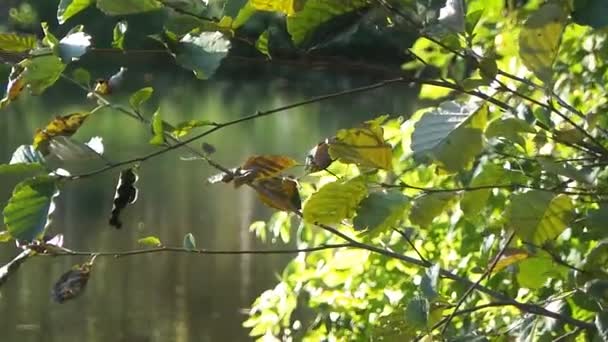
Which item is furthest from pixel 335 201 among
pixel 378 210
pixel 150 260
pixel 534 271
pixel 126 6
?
pixel 150 260

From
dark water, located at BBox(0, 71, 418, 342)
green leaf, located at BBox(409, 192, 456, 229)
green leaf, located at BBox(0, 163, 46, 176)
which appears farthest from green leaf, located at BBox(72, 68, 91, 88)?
dark water, located at BBox(0, 71, 418, 342)

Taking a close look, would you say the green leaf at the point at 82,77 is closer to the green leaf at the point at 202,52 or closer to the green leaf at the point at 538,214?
the green leaf at the point at 202,52

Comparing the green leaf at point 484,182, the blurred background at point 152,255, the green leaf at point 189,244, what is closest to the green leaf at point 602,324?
the green leaf at point 484,182

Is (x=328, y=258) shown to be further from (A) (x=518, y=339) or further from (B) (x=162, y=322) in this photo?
(B) (x=162, y=322)

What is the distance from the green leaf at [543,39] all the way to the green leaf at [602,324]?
9.8 inches

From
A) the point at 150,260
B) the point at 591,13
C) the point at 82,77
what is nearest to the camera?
the point at 591,13

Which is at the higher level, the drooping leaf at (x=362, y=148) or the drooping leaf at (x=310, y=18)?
the drooping leaf at (x=310, y=18)

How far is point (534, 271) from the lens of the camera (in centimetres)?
124

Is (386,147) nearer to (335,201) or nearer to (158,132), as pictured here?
(335,201)

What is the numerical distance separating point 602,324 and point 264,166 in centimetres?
35

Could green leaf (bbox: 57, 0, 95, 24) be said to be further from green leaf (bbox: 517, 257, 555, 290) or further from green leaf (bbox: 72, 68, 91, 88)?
green leaf (bbox: 517, 257, 555, 290)

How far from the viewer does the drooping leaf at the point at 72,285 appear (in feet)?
3.53

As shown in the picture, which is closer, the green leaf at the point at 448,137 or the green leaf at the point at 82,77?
the green leaf at the point at 448,137

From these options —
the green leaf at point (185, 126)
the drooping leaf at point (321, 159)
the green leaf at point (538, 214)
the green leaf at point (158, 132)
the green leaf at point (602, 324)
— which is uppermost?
the green leaf at point (185, 126)
